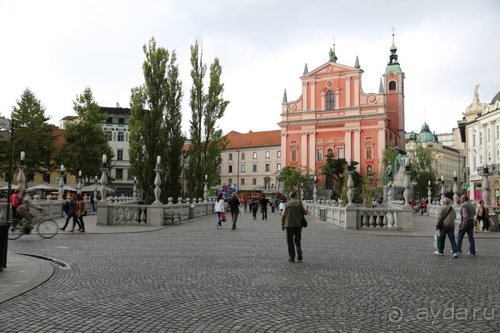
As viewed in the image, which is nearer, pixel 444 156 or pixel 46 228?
pixel 46 228

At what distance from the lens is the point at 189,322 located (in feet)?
18.1

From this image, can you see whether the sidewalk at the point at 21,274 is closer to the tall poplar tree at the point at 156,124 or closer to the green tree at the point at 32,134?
the tall poplar tree at the point at 156,124

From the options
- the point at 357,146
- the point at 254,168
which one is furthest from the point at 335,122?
the point at 254,168

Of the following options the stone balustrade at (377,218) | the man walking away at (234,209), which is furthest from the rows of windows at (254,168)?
the man walking away at (234,209)

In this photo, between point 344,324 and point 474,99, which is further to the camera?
point 474,99

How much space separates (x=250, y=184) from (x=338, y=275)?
308 ft

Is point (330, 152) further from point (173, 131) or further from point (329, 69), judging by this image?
point (173, 131)

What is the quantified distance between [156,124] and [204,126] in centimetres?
738

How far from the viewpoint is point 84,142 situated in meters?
52.9

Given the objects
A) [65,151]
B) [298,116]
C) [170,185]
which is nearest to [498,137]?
[298,116]

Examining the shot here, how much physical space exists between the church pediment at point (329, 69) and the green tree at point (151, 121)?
46.8m

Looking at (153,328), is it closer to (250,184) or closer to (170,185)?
(170,185)

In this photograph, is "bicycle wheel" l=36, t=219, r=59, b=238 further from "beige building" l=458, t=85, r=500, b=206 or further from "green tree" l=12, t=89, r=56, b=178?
"beige building" l=458, t=85, r=500, b=206

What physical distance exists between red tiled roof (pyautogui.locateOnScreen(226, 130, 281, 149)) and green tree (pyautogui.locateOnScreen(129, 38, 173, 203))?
6187cm
